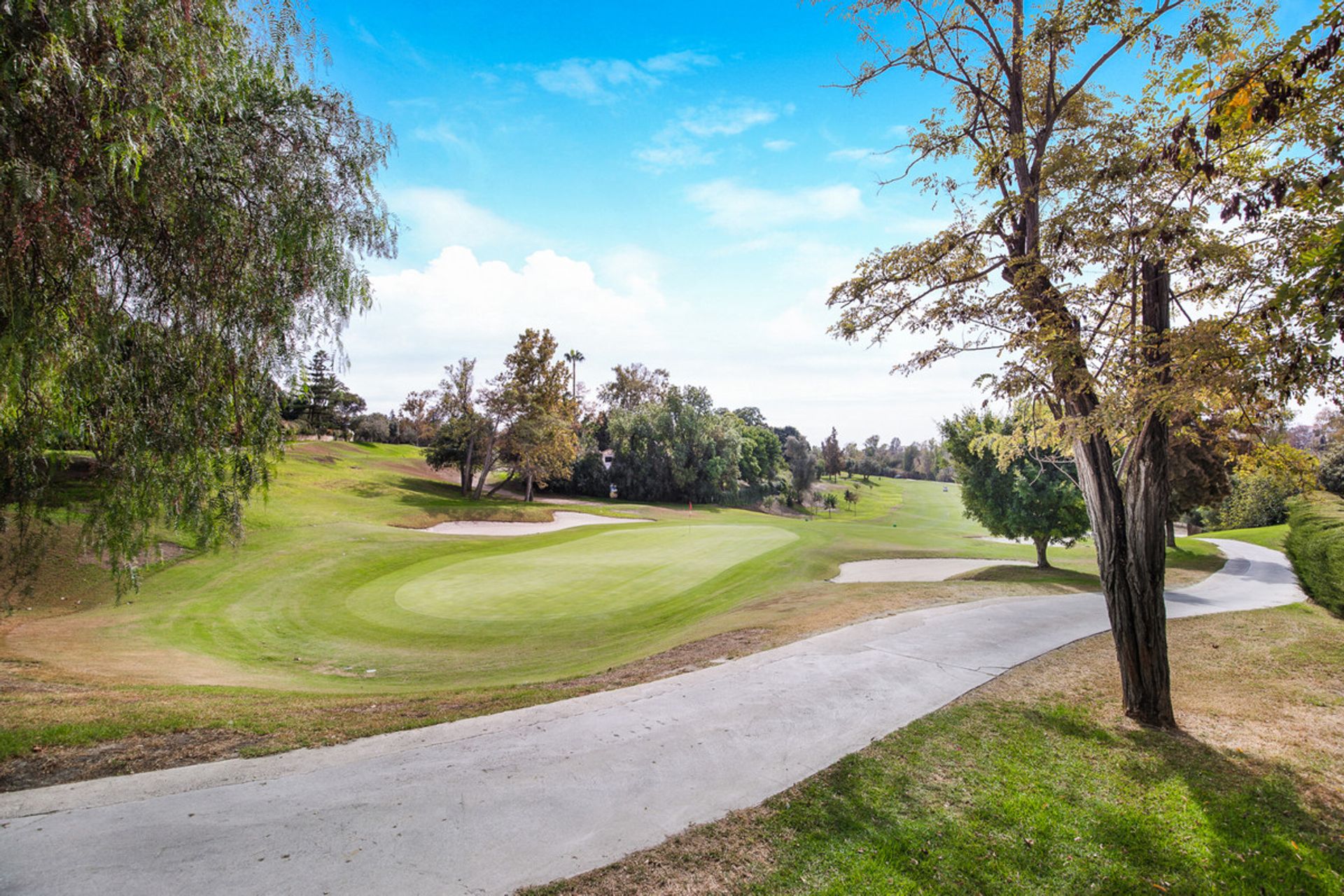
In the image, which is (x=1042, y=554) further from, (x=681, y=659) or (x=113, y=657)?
(x=113, y=657)

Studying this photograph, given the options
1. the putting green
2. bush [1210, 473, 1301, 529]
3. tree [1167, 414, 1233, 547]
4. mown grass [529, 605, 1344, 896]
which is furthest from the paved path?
bush [1210, 473, 1301, 529]

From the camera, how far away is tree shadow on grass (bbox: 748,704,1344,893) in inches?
148

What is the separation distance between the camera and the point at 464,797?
4.36m

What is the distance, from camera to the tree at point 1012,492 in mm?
→ 18016

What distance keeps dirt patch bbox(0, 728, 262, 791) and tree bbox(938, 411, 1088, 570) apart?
17.7 metres

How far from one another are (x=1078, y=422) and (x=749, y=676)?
15.3 feet

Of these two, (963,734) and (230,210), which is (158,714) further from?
(963,734)

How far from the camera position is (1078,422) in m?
6.14

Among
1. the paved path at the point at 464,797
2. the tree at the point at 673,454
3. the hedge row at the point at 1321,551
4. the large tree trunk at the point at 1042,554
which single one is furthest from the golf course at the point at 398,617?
the tree at the point at 673,454

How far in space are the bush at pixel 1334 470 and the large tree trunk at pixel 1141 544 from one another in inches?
1571

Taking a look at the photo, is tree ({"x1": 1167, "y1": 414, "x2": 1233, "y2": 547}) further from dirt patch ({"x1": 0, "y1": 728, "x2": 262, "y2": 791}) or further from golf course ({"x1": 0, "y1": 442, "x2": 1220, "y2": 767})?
dirt patch ({"x1": 0, "y1": 728, "x2": 262, "y2": 791})

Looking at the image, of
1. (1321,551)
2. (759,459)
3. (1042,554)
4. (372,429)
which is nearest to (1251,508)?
(1042,554)

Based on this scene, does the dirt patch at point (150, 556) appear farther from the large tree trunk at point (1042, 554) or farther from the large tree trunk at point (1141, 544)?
the large tree trunk at point (1042, 554)

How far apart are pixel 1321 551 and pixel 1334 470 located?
2913 cm
